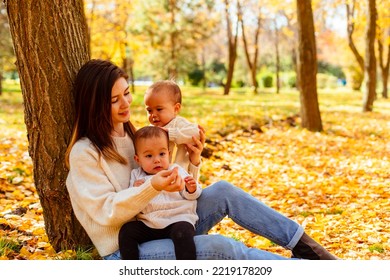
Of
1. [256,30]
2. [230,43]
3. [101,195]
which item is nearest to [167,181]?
[101,195]

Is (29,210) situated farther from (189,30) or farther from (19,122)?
(189,30)

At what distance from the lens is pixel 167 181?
2.56 m

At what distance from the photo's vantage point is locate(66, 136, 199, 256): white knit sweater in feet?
8.70

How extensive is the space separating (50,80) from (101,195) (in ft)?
2.68

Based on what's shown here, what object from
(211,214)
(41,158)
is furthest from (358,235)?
(41,158)

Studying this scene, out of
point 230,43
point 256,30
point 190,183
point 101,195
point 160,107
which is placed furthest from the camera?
point 256,30

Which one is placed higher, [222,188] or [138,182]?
[138,182]

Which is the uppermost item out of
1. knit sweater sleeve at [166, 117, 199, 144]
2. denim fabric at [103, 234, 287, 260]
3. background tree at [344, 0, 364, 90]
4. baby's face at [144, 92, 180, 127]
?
background tree at [344, 0, 364, 90]

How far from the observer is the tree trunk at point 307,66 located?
941cm

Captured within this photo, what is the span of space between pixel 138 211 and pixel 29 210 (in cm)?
192

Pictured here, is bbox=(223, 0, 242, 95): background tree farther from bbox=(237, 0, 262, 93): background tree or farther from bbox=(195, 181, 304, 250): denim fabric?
bbox=(195, 181, 304, 250): denim fabric

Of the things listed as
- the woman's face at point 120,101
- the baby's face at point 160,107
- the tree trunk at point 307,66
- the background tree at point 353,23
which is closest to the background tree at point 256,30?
the background tree at point 353,23

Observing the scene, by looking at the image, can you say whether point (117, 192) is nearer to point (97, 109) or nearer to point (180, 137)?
point (97, 109)

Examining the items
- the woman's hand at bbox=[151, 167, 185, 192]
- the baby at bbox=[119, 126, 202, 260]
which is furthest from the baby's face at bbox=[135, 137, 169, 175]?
the woman's hand at bbox=[151, 167, 185, 192]
